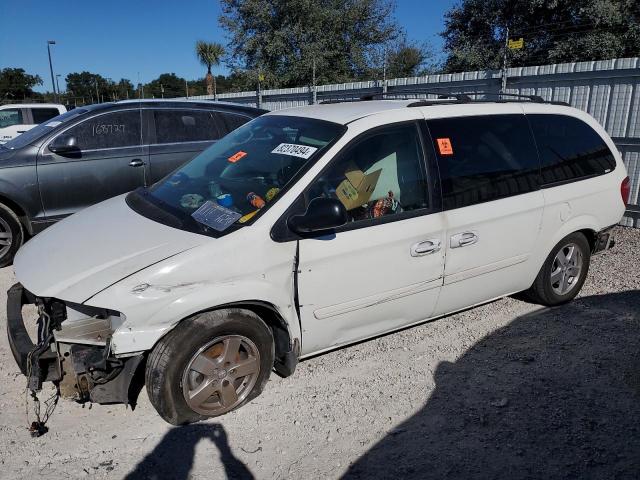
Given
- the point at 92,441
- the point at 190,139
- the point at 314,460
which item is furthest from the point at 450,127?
the point at 190,139

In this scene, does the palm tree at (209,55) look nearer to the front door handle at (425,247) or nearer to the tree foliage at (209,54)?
the tree foliage at (209,54)

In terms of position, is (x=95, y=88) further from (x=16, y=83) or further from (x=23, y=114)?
(x=23, y=114)

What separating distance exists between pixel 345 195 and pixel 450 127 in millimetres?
1061

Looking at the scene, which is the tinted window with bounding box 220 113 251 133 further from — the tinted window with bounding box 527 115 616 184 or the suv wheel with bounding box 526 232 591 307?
the suv wheel with bounding box 526 232 591 307

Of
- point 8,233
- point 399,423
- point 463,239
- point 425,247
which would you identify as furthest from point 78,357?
point 8,233

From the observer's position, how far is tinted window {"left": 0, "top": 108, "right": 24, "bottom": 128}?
1336cm

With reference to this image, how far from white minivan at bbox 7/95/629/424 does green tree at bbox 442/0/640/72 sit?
12.4m

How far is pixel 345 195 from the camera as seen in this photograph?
3.17 metres

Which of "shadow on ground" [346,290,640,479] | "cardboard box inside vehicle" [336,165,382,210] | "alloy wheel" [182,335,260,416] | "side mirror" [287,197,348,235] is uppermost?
"cardboard box inside vehicle" [336,165,382,210]

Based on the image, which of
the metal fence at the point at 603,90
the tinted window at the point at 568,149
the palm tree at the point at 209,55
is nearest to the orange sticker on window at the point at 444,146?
the tinted window at the point at 568,149

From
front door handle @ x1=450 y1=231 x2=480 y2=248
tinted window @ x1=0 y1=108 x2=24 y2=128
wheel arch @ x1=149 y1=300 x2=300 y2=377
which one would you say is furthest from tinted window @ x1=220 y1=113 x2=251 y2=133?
tinted window @ x1=0 y1=108 x2=24 y2=128

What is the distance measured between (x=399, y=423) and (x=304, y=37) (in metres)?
24.2

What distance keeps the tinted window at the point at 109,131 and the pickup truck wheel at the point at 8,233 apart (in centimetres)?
107

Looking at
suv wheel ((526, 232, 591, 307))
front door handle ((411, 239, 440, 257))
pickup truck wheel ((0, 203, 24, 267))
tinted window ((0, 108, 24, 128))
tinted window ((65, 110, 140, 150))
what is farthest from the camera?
tinted window ((0, 108, 24, 128))
